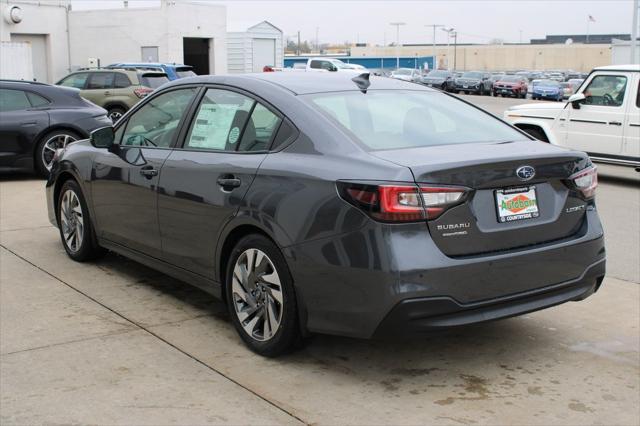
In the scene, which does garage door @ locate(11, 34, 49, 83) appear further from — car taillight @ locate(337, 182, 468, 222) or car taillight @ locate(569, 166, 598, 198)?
car taillight @ locate(337, 182, 468, 222)

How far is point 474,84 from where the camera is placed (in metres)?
53.3

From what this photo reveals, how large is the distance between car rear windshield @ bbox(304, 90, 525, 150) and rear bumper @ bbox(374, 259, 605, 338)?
37.5 inches

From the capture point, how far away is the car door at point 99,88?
2036 cm

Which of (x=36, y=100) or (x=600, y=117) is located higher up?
(x=36, y=100)

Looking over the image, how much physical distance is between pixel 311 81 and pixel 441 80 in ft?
163

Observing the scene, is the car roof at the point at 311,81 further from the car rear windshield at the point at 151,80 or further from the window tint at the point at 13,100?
the car rear windshield at the point at 151,80

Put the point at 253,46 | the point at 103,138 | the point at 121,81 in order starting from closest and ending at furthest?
1. the point at 103,138
2. the point at 121,81
3. the point at 253,46

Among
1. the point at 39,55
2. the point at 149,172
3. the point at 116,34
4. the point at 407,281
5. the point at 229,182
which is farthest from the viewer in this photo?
the point at 116,34

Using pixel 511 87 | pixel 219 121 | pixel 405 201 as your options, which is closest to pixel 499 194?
pixel 405 201

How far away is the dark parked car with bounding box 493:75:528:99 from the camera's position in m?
50.2

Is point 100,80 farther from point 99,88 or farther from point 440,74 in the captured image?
point 440,74

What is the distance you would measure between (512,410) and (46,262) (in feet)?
14.4

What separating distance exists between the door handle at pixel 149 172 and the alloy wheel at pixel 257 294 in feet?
3.80

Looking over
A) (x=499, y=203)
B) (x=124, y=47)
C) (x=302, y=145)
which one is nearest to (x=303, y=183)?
(x=302, y=145)
